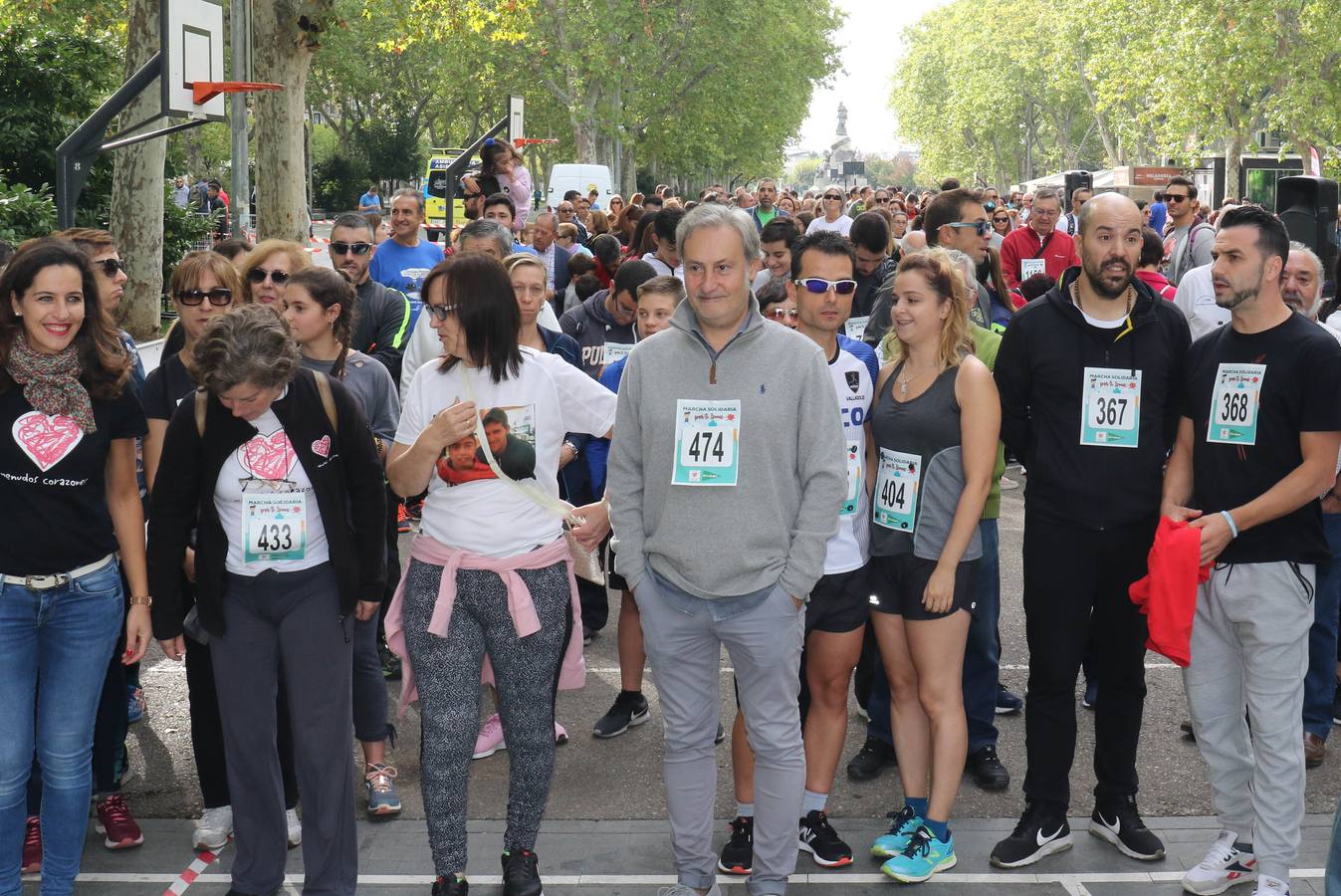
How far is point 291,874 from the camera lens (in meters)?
4.66

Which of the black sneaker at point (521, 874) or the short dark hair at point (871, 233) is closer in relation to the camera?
the black sneaker at point (521, 874)

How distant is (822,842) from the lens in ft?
15.3

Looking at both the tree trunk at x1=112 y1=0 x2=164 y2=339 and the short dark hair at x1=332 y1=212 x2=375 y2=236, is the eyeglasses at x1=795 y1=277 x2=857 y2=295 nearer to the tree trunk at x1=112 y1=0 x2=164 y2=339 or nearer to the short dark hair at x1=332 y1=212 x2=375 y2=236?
the short dark hair at x1=332 y1=212 x2=375 y2=236

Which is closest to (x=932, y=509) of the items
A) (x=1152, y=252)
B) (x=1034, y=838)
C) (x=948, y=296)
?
(x=948, y=296)

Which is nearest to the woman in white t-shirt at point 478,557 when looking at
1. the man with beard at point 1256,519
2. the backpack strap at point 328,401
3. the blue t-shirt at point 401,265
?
the backpack strap at point 328,401

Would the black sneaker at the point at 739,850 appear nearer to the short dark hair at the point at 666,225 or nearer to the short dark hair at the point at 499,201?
the short dark hair at the point at 666,225

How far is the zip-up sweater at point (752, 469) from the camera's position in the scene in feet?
13.2

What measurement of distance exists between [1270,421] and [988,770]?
1741mm

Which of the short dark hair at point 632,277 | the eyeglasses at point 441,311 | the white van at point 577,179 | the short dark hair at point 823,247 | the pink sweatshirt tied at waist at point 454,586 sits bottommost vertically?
the pink sweatshirt tied at waist at point 454,586

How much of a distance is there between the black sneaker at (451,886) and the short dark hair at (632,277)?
304 centimetres

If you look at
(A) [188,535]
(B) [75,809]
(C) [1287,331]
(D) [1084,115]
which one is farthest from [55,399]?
(D) [1084,115]

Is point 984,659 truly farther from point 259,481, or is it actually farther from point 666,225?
point 666,225

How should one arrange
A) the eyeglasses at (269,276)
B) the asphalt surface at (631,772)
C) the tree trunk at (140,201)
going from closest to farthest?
the asphalt surface at (631,772), the eyeglasses at (269,276), the tree trunk at (140,201)

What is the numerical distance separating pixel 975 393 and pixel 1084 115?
3227 inches
